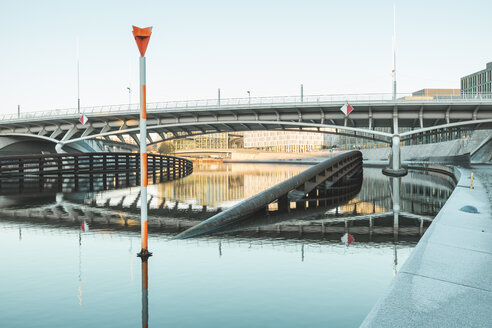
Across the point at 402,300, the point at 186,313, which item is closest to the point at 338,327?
the point at 402,300

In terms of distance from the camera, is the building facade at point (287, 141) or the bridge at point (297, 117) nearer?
the bridge at point (297, 117)

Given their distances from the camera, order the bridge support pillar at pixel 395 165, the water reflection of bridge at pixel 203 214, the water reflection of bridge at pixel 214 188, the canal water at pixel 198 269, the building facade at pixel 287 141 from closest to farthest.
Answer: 1. the canal water at pixel 198 269
2. the water reflection of bridge at pixel 203 214
3. the water reflection of bridge at pixel 214 188
4. the bridge support pillar at pixel 395 165
5. the building facade at pixel 287 141

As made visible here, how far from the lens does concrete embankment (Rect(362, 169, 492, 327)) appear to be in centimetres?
364

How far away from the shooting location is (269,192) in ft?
39.1

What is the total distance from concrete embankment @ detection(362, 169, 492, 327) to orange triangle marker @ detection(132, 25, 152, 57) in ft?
16.2

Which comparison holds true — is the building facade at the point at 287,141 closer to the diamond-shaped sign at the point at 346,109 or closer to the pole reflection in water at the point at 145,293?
the diamond-shaped sign at the point at 346,109

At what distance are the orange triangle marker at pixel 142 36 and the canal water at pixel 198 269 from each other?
3317 millimetres

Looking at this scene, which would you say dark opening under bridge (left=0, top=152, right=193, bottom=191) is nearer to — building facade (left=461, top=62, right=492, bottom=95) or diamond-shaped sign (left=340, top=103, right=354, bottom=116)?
diamond-shaped sign (left=340, top=103, right=354, bottom=116)

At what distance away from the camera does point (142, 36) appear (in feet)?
21.8

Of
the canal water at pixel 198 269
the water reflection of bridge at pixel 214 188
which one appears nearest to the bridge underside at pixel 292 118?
the water reflection of bridge at pixel 214 188

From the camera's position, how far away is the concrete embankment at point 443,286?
143 inches

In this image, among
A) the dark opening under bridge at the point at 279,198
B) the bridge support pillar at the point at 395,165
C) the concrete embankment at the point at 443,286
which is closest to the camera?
the concrete embankment at the point at 443,286

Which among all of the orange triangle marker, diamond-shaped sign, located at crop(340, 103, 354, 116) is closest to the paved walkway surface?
the orange triangle marker

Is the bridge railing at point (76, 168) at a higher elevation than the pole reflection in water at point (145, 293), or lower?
higher
